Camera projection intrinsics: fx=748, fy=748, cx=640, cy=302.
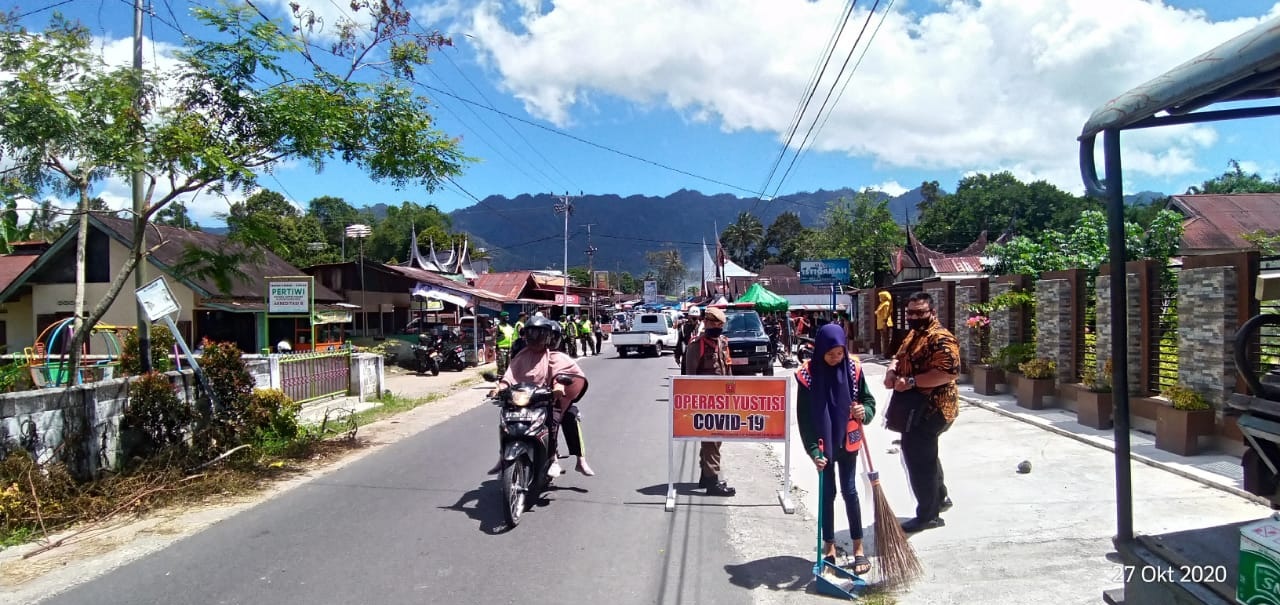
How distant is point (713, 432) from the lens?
695cm

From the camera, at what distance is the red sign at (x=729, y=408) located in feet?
22.7

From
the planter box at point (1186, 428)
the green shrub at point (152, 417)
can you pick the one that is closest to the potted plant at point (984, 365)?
the planter box at point (1186, 428)

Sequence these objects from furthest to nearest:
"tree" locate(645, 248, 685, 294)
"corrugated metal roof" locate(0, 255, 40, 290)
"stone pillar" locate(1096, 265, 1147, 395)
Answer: "tree" locate(645, 248, 685, 294) → "corrugated metal roof" locate(0, 255, 40, 290) → "stone pillar" locate(1096, 265, 1147, 395)

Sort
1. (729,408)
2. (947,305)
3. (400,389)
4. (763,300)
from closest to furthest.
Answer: (729,408) → (947,305) → (400,389) → (763,300)

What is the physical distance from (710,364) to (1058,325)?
19.4 feet

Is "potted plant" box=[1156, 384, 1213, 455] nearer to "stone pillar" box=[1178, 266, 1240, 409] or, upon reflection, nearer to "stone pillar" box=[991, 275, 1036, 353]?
"stone pillar" box=[1178, 266, 1240, 409]

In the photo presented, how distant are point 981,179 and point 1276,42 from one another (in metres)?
77.0

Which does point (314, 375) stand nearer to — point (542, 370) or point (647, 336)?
point (542, 370)

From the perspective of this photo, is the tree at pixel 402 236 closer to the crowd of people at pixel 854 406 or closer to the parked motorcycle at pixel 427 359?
the parked motorcycle at pixel 427 359

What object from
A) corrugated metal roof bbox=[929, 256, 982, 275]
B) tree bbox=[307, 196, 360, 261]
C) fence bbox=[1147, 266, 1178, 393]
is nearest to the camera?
fence bbox=[1147, 266, 1178, 393]

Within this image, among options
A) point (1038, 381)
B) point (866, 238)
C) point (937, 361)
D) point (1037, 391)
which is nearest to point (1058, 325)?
point (1038, 381)

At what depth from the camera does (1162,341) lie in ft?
27.8

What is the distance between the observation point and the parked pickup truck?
96.9 feet

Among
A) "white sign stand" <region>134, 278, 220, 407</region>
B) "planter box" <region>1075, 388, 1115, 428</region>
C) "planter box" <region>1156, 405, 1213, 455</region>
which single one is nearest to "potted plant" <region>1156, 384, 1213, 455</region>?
"planter box" <region>1156, 405, 1213, 455</region>
